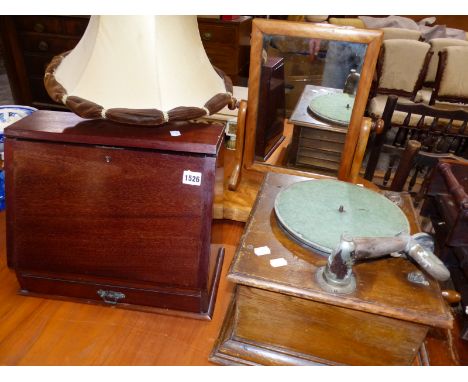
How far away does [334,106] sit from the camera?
1.25 metres

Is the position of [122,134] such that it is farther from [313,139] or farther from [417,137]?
[417,137]

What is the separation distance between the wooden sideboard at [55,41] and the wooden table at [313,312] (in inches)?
79.9

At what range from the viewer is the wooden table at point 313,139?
1.28m

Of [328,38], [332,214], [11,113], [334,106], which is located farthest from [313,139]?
[11,113]

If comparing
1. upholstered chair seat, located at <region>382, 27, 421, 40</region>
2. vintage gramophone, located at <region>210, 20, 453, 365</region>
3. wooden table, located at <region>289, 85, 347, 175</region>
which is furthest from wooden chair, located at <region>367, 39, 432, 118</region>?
vintage gramophone, located at <region>210, 20, 453, 365</region>

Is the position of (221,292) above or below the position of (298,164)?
below

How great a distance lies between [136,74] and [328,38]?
24.4 inches

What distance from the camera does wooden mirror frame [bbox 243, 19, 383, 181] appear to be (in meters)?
1.10

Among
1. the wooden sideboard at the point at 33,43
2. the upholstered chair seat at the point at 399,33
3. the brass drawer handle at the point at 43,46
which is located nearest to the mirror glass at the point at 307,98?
the wooden sideboard at the point at 33,43

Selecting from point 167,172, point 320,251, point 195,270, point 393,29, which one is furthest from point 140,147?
point 393,29

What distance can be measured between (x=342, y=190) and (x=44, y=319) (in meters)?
0.84

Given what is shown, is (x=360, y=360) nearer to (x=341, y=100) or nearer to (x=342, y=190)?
(x=342, y=190)
